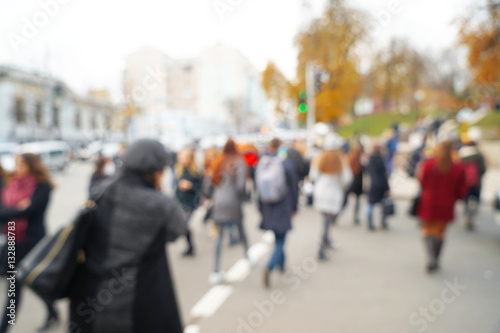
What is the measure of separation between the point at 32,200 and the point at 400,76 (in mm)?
41884

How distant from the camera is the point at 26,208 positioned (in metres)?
3.48

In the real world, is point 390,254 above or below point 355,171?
below

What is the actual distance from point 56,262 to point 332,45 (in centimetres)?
2325

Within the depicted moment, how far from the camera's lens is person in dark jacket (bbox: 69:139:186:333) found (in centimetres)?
212

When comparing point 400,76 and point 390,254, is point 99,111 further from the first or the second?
point 390,254

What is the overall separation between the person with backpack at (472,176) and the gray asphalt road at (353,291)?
0.76m

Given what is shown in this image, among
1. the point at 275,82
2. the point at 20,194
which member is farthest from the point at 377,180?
the point at 275,82

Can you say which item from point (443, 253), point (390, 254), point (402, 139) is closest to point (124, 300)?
point (390, 254)

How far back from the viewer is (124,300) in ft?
6.93

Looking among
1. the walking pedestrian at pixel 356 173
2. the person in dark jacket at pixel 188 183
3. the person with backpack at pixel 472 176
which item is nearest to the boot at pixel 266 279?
the person in dark jacket at pixel 188 183


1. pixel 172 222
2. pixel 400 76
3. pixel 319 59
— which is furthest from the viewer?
pixel 400 76

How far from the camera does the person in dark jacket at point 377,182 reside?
7.65 meters

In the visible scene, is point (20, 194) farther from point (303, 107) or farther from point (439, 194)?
point (303, 107)

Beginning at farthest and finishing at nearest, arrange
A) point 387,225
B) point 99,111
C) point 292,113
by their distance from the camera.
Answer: point 99,111
point 292,113
point 387,225
